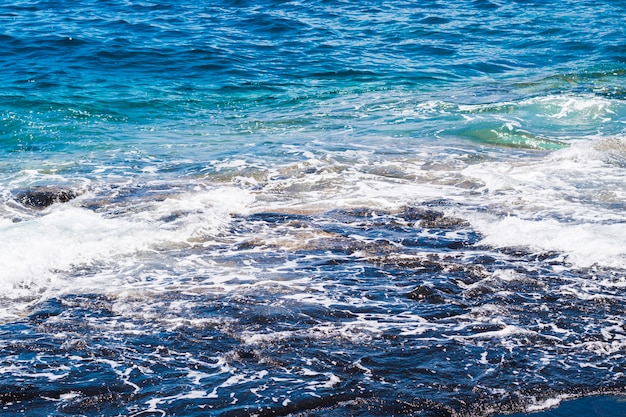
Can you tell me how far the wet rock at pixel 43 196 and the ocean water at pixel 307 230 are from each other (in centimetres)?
3

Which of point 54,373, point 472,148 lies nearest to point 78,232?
point 54,373

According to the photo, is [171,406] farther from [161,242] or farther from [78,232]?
[78,232]

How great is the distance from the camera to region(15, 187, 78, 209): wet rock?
869 cm

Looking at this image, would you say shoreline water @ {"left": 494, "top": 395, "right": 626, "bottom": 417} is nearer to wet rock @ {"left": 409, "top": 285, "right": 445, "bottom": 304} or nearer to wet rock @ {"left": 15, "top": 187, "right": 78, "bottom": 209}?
wet rock @ {"left": 409, "top": 285, "right": 445, "bottom": 304}

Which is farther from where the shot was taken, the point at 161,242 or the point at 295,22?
the point at 295,22

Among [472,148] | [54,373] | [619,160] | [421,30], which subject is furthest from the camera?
[421,30]

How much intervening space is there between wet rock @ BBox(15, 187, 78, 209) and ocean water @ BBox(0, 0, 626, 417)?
30 mm

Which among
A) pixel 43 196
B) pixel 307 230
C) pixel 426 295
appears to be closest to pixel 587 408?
pixel 426 295

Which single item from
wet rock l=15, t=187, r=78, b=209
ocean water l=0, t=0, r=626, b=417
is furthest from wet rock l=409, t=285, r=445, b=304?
wet rock l=15, t=187, r=78, b=209

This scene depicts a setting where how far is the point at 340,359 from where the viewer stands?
4.87 metres

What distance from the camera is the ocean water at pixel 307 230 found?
15.4 ft

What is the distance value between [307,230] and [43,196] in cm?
326

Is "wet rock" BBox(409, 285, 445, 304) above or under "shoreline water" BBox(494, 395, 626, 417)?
under

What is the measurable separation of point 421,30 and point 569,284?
46.4 ft
